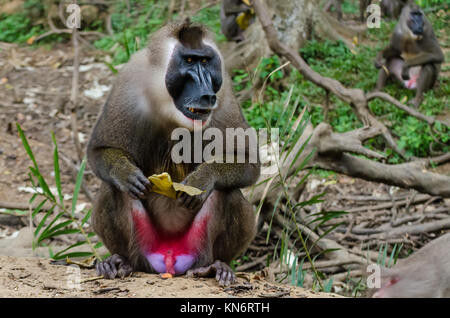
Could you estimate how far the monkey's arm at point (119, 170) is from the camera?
12.6 feet

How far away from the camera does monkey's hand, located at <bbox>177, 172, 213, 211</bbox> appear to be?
12.5 ft

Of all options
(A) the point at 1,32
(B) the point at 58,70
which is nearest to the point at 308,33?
(B) the point at 58,70

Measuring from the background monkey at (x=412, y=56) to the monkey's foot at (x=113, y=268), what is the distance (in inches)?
281

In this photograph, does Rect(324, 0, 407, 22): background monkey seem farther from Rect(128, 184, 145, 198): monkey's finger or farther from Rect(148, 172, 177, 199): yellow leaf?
Rect(128, 184, 145, 198): monkey's finger

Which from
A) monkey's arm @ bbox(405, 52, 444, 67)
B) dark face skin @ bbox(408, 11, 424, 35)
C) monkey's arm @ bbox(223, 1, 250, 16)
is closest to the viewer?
monkey's arm @ bbox(405, 52, 444, 67)

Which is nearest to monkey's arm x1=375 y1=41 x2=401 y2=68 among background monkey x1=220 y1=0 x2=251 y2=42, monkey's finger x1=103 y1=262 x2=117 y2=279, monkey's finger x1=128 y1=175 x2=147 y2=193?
background monkey x1=220 y1=0 x2=251 y2=42


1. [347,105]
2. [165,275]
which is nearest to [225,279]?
[165,275]

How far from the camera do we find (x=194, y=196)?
3795 mm

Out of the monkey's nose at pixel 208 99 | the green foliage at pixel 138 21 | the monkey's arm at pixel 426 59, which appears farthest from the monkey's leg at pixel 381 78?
the monkey's nose at pixel 208 99

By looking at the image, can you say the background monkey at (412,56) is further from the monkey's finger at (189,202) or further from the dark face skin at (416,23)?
the monkey's finger at (189,202)

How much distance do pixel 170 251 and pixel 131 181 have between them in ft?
2.27

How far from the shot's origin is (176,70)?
12.5 feet

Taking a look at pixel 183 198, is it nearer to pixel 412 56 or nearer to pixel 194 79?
pixel 194 79

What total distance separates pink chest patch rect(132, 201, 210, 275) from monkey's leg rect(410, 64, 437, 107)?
22.8 feet
